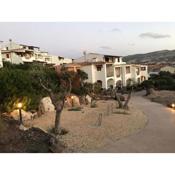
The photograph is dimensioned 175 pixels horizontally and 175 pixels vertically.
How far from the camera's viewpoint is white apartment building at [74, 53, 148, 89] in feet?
135

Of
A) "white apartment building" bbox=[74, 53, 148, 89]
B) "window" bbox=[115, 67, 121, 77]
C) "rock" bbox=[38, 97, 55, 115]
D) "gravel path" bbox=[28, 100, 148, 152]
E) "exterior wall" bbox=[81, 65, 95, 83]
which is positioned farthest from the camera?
"window" bbox=[115, 67, 121, 77]

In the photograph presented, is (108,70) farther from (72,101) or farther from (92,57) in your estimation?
(72,101)

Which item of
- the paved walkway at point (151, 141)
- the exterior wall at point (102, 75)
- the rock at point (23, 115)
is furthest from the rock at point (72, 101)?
the exterior wall at point (102, 75)

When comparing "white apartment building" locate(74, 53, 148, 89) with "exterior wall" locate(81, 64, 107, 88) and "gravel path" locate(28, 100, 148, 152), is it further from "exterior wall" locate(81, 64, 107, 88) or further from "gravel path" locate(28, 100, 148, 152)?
"gravel path" locate(28, 100, 148, 152)

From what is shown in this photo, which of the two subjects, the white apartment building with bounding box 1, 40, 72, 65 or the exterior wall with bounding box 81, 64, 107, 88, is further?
the white apartment building with bounding box 1, 40, 72, 65

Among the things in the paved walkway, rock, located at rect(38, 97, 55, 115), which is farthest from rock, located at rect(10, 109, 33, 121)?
the paved walkway

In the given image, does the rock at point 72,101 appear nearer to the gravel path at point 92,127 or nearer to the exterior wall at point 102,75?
the gravel path at point 92,127

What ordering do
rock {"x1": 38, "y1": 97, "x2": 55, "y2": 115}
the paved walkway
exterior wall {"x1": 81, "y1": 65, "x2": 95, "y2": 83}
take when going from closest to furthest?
the paved walkway < rock {"x1": 38, "y1": 97, "x2": 55, "y2": 115} < exterior wall {"x1": 81, "y1": 65, "x2": 95, "y2": 83}

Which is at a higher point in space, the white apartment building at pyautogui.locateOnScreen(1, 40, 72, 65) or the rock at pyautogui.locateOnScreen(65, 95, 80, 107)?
the white apartment building at pyautogui.locateOnScreen(1, 40, 72, 65)

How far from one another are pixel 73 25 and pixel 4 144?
46.5ft
